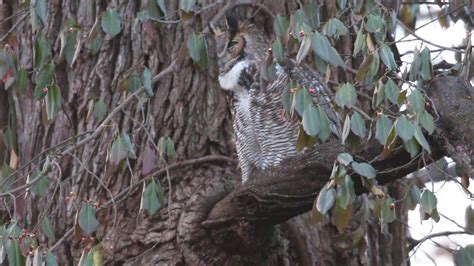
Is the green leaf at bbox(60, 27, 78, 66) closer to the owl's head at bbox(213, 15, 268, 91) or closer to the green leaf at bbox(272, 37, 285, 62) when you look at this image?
the owl's head at bbox(213, 15, 268, 91)

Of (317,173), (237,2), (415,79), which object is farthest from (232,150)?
(415,79)

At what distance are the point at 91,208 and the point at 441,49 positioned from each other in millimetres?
893

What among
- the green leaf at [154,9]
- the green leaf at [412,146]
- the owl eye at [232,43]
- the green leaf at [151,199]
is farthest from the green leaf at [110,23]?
the green leaf at [412,146]

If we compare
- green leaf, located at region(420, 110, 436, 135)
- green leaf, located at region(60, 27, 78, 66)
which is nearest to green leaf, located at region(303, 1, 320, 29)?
green leaf, located at region(420, 110, 436, 135)

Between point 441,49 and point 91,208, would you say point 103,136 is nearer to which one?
point 91,208

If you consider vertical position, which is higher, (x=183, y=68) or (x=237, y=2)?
(x=237, y=2)

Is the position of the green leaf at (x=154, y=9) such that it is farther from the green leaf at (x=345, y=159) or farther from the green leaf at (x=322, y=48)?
the green leaf at (x=345, y=159)

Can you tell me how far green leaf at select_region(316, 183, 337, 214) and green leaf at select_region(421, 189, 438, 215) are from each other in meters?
0.28

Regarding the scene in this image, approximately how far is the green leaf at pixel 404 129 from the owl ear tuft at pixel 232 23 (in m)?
1.12

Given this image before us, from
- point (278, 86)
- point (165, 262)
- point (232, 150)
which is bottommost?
point (165, 262)

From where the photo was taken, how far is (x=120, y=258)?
2.93 metres

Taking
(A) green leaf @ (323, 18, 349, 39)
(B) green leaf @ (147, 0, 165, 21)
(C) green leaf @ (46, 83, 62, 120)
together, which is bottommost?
(C) green leaf @ (46, 83, 62, 120)

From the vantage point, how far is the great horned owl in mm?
2816

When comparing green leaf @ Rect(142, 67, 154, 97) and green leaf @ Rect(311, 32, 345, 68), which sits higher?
green leaf @ Rect(311, 32, 345, 68)
